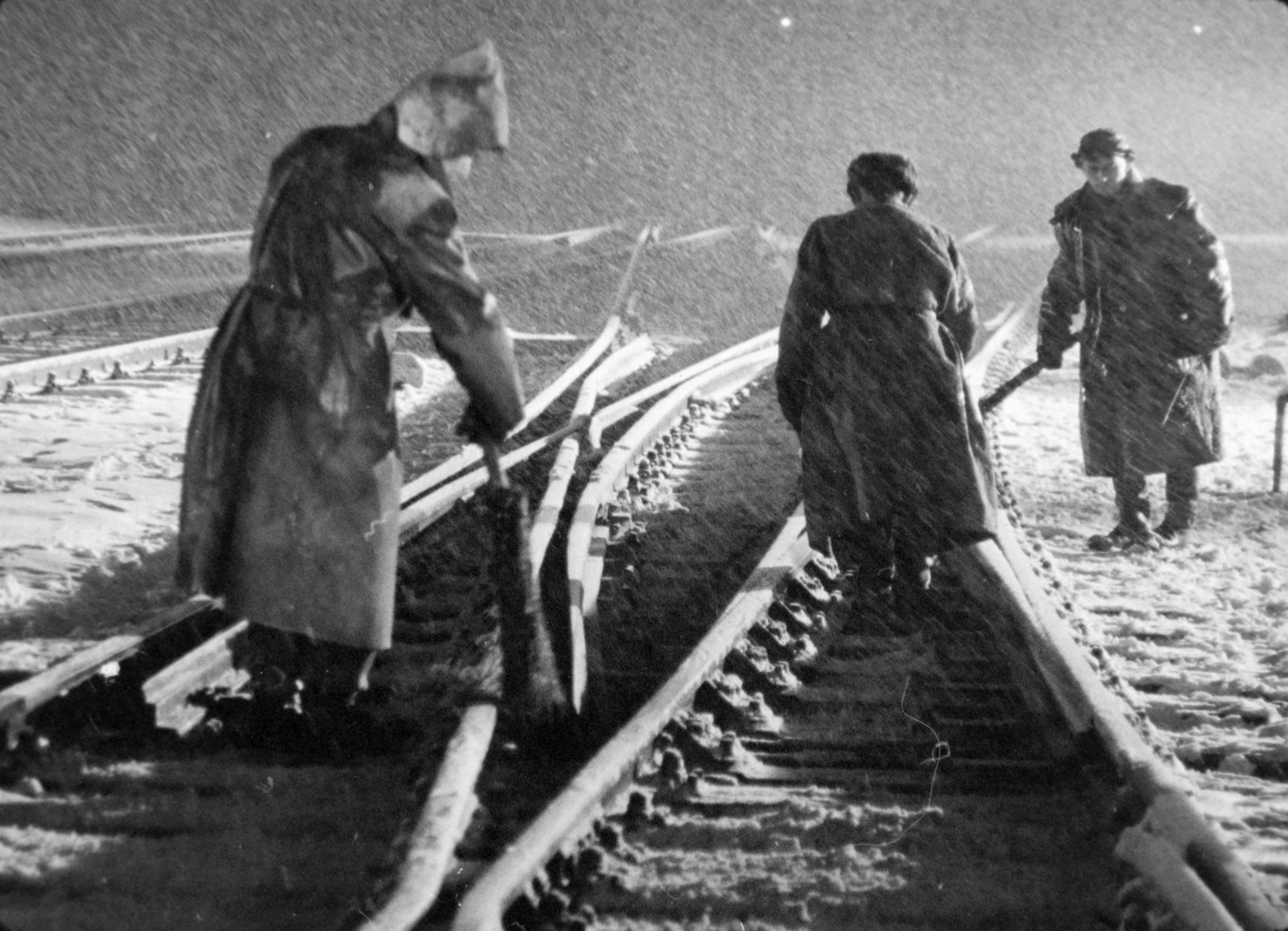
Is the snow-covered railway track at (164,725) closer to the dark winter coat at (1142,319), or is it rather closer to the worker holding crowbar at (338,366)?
the worker holding crowbar at (338,366)

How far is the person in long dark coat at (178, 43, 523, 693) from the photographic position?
7.13 feet

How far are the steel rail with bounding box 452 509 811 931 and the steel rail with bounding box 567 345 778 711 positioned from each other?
28cm

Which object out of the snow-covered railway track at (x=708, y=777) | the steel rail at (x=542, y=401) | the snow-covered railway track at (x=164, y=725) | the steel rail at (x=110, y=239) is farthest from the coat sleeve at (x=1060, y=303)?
the steel rail at (x=110, y=239)

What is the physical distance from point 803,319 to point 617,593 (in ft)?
3.57

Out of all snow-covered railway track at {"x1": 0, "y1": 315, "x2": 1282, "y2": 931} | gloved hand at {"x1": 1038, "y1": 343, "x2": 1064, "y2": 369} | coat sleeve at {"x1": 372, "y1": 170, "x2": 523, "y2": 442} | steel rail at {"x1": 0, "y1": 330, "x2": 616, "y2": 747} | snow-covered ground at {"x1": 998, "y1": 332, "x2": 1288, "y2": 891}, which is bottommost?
snow-covered ground at {"x1": 998, "y1": 332, "x2": 1288, "y2": 891}

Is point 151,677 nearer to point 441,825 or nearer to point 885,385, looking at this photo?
point 441,825

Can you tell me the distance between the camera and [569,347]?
10.8 metres

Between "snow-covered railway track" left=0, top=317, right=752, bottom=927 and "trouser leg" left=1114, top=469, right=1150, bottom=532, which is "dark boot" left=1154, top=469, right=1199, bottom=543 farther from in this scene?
"snow-covered railway track" left=0, top=317, right=752, bottom=927

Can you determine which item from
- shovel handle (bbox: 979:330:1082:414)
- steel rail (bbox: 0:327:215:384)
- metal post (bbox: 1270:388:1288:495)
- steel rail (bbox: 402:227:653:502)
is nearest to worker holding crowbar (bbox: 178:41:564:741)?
steel rail (bbox: 402:227:653:502)

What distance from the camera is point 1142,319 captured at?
15.7ft

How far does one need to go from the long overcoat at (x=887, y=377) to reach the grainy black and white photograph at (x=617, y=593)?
0.5 inches

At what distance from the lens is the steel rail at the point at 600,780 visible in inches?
71.2

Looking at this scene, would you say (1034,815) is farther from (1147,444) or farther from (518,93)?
(518,93)

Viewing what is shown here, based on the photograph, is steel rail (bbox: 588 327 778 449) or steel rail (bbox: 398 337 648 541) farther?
steel rail (bbox: 588 327 778 449)
